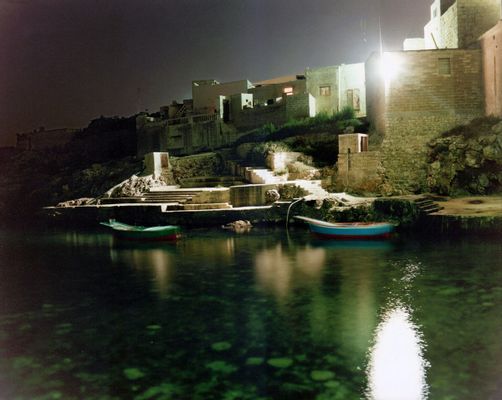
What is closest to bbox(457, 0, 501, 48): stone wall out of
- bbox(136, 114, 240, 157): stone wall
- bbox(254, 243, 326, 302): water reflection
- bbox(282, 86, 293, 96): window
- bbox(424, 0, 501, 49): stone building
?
bbox(424, 0, 501, 49): stone building

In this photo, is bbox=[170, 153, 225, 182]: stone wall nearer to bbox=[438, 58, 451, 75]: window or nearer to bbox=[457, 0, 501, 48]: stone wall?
bbox=[438, 58, 451, 75]: window

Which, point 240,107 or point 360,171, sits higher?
point 240,107

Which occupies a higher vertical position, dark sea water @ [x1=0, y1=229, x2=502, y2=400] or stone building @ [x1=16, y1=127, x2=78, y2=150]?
stone building @ [x1=16, y1=127, x2=78, y2=150]

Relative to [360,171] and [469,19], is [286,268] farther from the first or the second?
[469,19]

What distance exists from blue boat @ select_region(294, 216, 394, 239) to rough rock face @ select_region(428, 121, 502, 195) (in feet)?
17.2

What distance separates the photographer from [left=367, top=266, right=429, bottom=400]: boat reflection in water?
5266 mm

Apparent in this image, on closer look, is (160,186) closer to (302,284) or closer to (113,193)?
(113,193)

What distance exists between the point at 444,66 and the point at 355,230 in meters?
9.56

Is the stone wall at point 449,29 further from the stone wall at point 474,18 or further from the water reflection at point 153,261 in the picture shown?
the water reflection at point 153,261

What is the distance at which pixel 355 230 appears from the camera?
1545 cm

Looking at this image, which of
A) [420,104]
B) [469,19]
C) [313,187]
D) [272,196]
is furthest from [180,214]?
[469,19]

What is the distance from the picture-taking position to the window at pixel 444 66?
20078mm

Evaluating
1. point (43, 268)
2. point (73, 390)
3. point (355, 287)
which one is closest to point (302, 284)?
point (355, 287)

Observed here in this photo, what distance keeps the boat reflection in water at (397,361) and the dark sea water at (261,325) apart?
0.08ft
